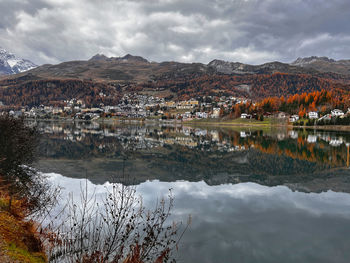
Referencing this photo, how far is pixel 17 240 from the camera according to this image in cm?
598

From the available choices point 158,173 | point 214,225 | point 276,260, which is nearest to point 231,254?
point 276,260

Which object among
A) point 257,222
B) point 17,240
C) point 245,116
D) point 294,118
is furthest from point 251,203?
point 245,116

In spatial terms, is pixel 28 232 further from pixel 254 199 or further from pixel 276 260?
pixel 254 199

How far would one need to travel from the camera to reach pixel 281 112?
135750 millimetres

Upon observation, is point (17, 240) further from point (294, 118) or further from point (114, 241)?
point (294, 118)

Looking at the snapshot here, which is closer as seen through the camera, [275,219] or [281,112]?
[275,219]

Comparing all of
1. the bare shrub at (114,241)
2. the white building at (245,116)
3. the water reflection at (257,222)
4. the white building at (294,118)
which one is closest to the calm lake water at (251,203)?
the water reflection at (257,222)

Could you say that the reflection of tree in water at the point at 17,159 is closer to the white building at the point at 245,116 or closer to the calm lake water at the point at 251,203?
the calm lake water at the point at 251,203

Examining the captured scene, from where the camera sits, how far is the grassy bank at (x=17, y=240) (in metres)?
5.02

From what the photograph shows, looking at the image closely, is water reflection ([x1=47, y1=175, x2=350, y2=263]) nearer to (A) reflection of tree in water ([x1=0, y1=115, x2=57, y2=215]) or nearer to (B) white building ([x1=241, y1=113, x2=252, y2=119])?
(A) reflection of tree in water ([x1=0, y1=115, x2=57, y2=215])

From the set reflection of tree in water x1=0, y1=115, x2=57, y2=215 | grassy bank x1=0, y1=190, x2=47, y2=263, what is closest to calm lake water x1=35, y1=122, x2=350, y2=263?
reflection of tree in water x1=0, y1=115, x2=57, y2=215

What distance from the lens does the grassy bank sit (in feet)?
16.5

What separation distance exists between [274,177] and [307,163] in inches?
311

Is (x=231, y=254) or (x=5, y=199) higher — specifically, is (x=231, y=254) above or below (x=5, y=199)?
below
